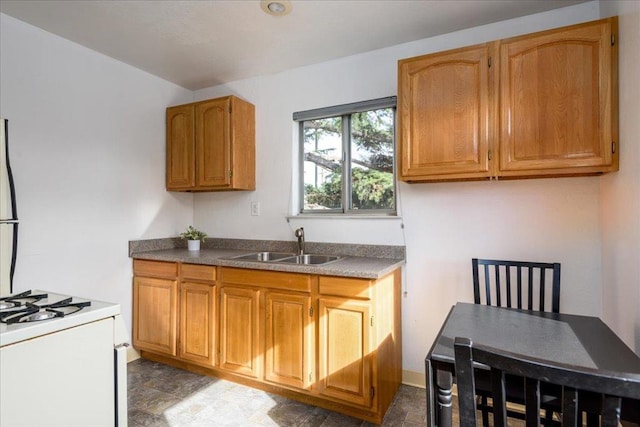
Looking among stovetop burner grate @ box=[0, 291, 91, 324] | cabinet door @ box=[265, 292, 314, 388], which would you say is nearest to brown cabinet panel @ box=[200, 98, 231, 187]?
cabinet door @ box=[265, 292, 314, 388]

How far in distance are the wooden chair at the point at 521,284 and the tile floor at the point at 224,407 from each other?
2.76 feet

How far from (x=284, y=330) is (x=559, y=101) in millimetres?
2074

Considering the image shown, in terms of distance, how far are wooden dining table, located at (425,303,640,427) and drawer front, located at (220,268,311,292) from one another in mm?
923

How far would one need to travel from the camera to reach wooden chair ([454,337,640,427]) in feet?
2.22

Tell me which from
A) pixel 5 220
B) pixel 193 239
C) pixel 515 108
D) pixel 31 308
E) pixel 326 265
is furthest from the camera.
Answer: pixel 193 239

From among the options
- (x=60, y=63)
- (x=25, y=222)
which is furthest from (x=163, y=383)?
(x=60, y=63)

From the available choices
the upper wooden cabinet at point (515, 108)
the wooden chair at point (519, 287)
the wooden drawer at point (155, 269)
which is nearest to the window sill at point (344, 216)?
the upper wooden cabinet at point (515, 108)

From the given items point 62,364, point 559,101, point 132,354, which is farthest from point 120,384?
point 559,101

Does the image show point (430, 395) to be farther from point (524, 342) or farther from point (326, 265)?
point (326, 265)

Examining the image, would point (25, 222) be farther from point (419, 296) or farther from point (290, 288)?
point (419, 296)

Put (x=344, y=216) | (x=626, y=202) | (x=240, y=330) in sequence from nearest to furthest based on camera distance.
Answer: (x=626, y=202)
(x=240, y=330)
(x=344, y=216)

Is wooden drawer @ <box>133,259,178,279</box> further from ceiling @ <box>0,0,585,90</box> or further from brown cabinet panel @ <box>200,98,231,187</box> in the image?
ceiling @ <box>0,0,585,90</box>

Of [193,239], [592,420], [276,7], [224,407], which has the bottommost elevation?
[224,407]

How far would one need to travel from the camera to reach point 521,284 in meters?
2.08
